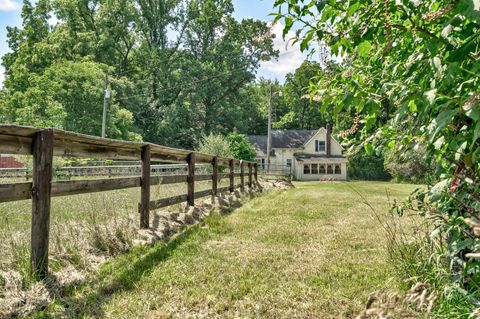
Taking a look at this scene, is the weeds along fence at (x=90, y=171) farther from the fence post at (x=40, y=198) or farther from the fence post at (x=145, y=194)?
the fence post at (x=40, y=198)

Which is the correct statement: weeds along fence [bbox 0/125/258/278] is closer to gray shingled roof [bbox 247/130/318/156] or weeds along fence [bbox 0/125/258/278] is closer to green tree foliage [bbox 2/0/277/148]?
green tree foliage [bbox 2/0/277/148]

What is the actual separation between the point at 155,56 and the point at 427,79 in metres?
36.9

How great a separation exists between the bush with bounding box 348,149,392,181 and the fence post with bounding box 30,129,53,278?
3844cm

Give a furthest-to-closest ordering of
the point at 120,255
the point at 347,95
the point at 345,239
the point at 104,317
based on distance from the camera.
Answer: the point at 345,239, the point at 120,255, the point at 104,317, the point at 347,95

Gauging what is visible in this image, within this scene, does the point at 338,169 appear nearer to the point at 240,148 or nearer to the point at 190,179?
the point at 240,148

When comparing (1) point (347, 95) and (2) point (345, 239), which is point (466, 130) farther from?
(2) point (345, 239)

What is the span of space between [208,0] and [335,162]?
74.3ft

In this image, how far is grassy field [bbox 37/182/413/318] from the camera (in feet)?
8.93

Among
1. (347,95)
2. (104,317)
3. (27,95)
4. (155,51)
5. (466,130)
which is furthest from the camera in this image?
(155,51)

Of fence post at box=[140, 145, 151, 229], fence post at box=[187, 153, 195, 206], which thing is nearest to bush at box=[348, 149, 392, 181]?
fence post at box=[187, 153, 195, 206]

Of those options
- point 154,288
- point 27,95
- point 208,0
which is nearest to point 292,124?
point 208,0

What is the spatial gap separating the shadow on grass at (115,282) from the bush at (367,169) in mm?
37209

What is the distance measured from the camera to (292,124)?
1914 inches

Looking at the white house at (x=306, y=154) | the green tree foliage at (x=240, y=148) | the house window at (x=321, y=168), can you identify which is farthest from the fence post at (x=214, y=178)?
the house window at (x=321, y=168)
